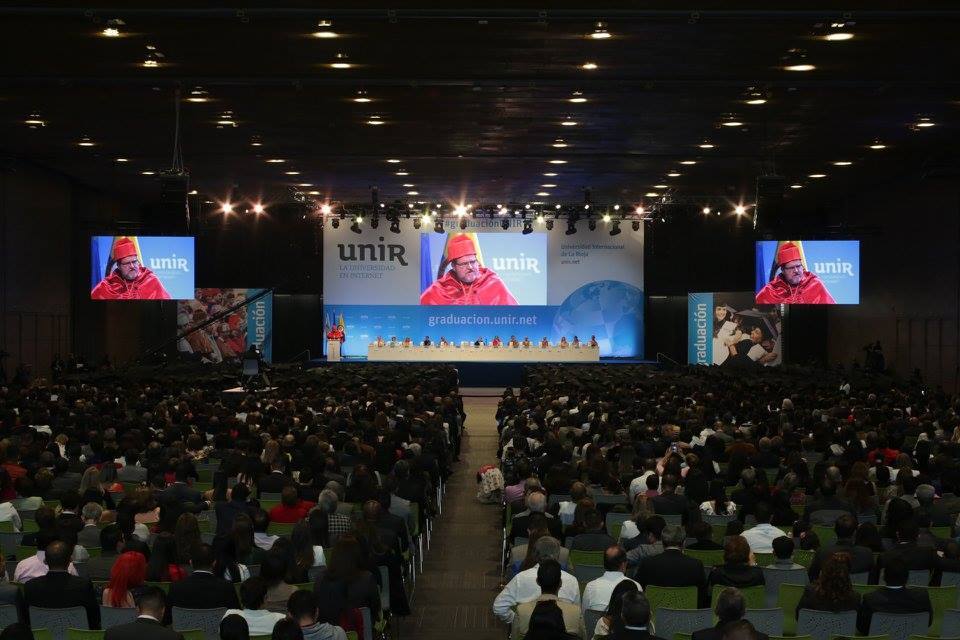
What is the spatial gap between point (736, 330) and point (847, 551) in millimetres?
28948

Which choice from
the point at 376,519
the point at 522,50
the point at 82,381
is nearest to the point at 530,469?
the point at 376,519

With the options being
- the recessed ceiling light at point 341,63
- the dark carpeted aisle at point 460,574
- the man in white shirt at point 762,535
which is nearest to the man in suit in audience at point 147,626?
the dark carpeted aisle at point 460,574

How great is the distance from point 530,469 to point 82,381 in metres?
16.8

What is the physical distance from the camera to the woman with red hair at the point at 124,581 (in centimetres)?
666

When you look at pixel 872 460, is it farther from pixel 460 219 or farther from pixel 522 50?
pixel 460 219

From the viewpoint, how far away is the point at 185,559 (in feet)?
23.6

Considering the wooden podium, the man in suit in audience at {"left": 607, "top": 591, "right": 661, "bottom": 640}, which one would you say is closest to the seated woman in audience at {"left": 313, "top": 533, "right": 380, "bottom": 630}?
the man in suit in audience at {"left": 607, "top": 591, "right": 661, "bottom": 640}

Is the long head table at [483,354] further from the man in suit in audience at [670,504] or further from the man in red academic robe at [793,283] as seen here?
the man in suit in audience at [670,504]

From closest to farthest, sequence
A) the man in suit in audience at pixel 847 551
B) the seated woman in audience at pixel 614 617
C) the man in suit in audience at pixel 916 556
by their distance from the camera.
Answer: the seated woman in audience at pixel 614 617
the man in suit in audience at pixel 847 551
the man in suit in audience at pixel 916 556

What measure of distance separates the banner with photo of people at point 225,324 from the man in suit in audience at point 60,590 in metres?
31.3

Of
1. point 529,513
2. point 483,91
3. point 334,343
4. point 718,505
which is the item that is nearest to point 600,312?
point 334,343

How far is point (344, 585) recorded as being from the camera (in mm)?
6840

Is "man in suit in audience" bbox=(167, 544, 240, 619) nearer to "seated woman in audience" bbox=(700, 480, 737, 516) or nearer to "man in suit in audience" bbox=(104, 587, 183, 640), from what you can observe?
"man in suit in audience" bbox=(104, 587, 183, 640)

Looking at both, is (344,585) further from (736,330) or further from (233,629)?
(736,330)
